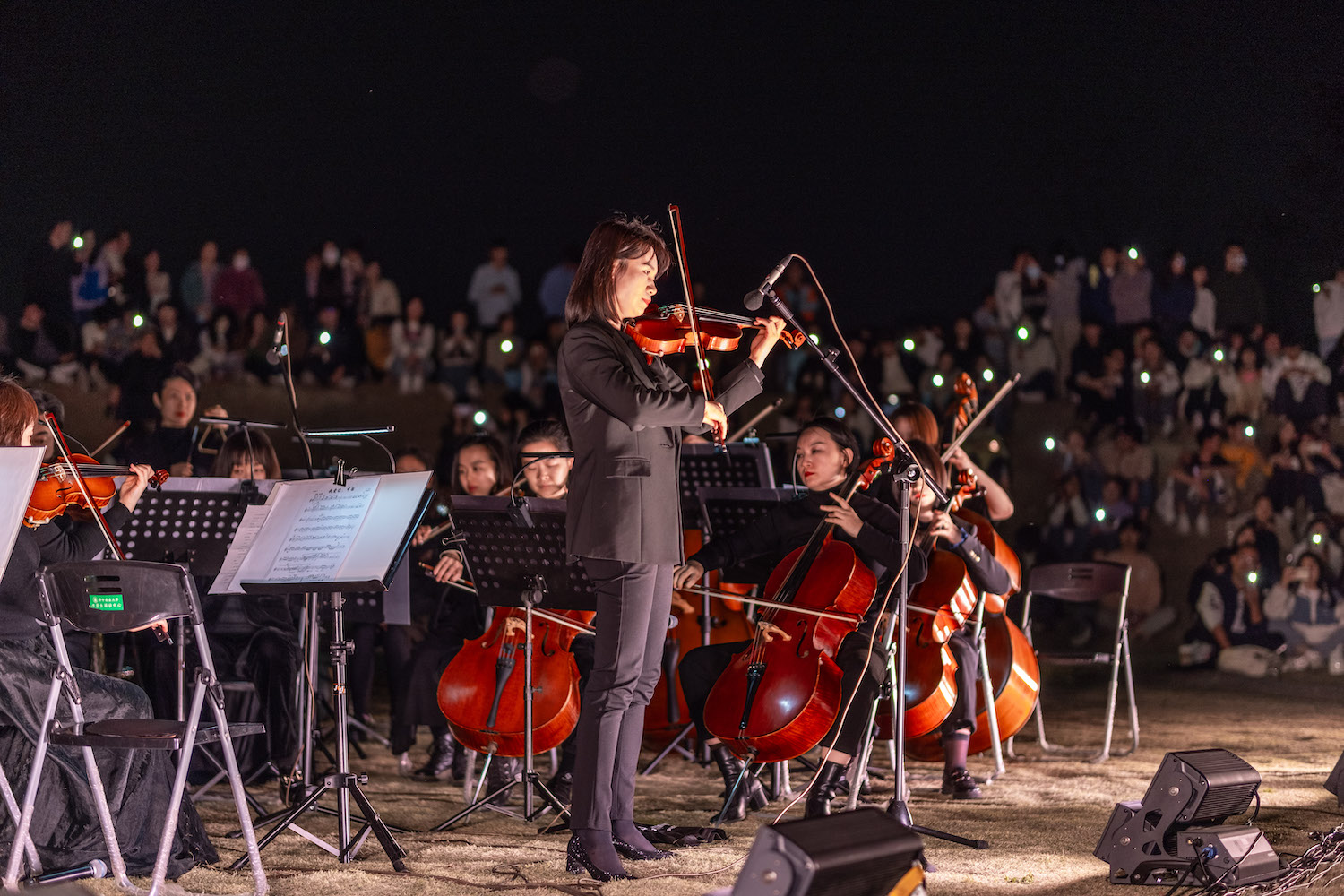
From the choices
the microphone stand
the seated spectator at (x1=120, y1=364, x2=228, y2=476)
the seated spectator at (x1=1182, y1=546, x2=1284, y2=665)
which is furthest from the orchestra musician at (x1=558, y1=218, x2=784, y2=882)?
the seated spectator at (x1=1182, y1=546, x2=1284, y2=665)

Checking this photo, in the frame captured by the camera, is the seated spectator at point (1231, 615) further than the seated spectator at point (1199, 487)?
No

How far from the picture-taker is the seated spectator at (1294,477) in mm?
7238

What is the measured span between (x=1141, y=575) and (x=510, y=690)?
4.93 meters

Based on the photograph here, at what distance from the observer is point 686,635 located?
4.16 m

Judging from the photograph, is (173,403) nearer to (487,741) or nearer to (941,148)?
(487,741)

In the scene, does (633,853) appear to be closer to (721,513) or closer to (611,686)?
(611,686)

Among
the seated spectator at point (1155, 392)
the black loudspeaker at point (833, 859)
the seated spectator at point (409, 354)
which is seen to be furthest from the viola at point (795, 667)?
the seated spectator at point (409, 354)

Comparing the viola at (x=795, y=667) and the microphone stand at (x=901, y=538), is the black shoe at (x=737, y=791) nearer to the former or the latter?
the viola at (x=795, y=667)

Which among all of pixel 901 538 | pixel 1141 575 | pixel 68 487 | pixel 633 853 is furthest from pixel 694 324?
pixel 1141 575

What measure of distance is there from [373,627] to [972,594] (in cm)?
253

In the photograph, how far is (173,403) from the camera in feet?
16.8

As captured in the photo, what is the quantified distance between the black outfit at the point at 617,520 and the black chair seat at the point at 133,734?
0.73 meters

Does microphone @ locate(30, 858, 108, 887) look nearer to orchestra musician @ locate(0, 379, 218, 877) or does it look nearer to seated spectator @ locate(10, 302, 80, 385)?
orchestra musician @ locate(0, 379, 218, 877)

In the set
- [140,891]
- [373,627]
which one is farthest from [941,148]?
[140,891]
